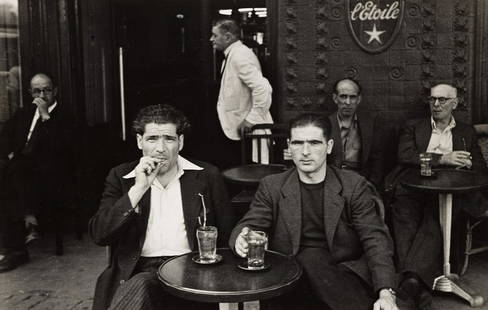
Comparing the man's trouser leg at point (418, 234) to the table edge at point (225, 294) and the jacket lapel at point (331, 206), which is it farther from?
the table edge at point (225, 294)

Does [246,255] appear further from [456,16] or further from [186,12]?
[186,12]

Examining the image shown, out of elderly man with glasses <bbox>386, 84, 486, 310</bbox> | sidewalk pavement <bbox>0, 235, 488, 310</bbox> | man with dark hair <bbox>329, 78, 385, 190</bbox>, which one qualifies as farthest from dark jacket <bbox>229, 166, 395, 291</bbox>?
man with dark hair <bbox>329, 78, 385, 190</bbox>

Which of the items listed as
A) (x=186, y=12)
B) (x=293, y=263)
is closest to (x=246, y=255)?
(x=293, y=263)

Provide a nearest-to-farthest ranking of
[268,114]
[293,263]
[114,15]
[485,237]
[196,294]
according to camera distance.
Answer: [196,294], [293,263], [485,237], [268,114], [114,15]

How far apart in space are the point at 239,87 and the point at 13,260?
233 cm

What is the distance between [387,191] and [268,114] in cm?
133

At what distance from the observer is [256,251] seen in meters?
2.73

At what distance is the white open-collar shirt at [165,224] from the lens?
125 inches

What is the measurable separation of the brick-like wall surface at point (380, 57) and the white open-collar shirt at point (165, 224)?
2.89 m

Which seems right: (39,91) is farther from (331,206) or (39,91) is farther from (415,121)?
(331,206)

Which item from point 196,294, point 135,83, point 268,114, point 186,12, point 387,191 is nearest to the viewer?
point 196,294

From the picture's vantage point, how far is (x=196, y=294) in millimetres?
2486

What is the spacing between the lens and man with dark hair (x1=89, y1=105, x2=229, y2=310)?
303 cm

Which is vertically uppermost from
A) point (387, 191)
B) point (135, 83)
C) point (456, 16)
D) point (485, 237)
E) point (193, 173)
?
point (456, 16)
